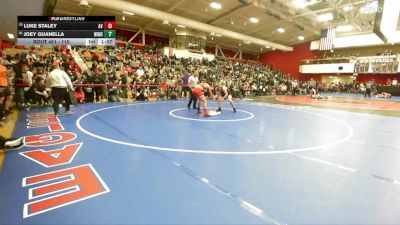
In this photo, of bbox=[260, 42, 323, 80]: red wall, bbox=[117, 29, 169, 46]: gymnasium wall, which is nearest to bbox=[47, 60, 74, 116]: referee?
bbox=[117, 29, 169, 46]: gymnasium wall

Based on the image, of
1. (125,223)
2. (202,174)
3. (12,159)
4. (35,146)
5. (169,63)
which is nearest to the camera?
(125,223)

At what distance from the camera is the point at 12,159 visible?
3.57m

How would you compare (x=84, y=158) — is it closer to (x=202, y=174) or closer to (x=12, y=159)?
(x=12, y=159)

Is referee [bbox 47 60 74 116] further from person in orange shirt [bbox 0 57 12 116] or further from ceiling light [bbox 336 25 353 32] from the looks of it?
ceiling light [bbox 336 25 353 32]

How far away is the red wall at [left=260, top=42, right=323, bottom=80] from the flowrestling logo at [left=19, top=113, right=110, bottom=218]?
3693cm

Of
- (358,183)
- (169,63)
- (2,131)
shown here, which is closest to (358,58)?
(169,63)

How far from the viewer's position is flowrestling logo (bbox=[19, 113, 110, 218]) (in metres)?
2.43

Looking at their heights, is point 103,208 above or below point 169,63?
below

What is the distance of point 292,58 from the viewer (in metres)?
37.5

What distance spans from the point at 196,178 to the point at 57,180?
1656 mm

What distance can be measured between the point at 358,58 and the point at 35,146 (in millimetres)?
35119

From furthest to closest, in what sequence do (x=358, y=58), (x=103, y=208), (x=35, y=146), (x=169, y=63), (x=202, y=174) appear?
(x=358, y=58) → (x=169, y=63) → (x=35, y=146) → (x=202, y=174) → (x=103, y=208)
